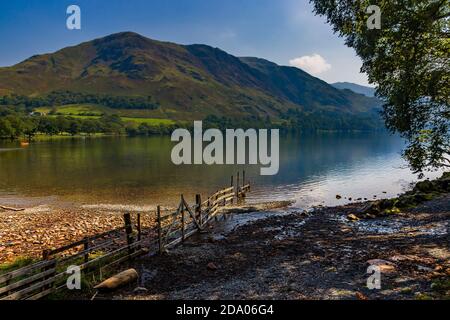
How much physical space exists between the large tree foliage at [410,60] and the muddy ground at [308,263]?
19.6 ft

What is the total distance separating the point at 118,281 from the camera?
1583cm

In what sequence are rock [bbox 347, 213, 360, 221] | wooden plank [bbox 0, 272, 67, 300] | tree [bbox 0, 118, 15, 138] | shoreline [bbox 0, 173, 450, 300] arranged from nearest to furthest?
1. wooden plank [bbox 0, 272, 67, 300]
2. shoreline [bbox 0, 173, 450, 300]
3. rock [bbox 347, 213, 360, 221]
4. tree [bbox 0, 118, 15, 138]

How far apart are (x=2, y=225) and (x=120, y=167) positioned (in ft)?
167

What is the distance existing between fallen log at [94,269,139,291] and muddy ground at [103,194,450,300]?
14.1 inches

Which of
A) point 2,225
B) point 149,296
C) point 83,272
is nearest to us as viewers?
point 149,296

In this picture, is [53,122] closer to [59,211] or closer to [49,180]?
[49,180]

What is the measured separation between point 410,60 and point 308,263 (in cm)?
1323

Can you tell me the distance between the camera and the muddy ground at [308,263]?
14003mm

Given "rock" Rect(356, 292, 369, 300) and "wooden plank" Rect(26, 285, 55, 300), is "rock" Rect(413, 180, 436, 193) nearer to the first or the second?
"rock" Rect(356, 292, 369, 300)

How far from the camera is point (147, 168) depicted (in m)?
82.4

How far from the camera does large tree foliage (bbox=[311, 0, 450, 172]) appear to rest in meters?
20.8

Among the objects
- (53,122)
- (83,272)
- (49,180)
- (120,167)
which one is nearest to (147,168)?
(120,167)

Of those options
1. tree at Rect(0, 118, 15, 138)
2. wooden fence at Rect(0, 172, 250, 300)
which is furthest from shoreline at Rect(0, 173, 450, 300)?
tree at Rect(0, 118, 15, 138)

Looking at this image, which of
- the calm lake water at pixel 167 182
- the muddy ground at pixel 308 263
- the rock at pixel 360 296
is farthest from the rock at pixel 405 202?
the rock at pixel 360 296
